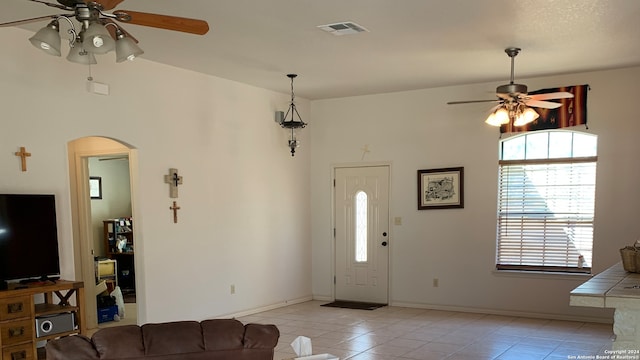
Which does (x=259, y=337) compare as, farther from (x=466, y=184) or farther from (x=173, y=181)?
(x=466, y=184)

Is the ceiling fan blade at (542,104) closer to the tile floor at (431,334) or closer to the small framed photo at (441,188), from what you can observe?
the small framed photo at (441,188)

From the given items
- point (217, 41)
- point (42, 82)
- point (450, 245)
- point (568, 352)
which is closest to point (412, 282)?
point (450, 245)

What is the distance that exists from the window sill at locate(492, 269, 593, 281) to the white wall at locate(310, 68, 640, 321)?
0.02 m

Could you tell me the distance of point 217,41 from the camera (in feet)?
15.4

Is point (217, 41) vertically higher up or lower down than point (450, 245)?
higher up

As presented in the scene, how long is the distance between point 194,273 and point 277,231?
5.19 ft

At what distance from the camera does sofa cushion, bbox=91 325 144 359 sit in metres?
1.88

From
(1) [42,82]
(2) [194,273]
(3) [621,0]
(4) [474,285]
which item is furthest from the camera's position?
(4) [474,285]

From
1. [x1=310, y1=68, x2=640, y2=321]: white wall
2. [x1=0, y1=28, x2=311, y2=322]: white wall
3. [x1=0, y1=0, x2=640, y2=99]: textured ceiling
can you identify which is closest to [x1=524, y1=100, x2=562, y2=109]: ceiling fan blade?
[x1=0, y1=0, x2=640, y2=99]: textured ceiling

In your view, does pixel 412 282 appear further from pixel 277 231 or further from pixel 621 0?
pixel 621 0

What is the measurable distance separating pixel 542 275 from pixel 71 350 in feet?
Answer: 18.6

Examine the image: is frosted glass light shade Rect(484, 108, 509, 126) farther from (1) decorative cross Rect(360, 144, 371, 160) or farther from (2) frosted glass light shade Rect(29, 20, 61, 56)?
(2) frosted glass light shade Rect(29, 20, 61, 56)

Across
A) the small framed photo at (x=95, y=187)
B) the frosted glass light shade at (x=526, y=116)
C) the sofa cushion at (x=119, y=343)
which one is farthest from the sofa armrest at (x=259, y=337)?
the small framed photo at (x=95, y=187)

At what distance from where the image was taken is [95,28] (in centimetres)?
250
